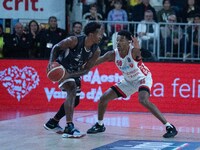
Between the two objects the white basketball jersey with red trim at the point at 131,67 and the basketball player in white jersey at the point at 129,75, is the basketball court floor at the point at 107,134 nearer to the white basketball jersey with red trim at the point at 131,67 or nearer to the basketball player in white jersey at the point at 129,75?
the basketball player in white jersey at the point at 129,75

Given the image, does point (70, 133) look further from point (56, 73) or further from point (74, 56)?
point (74, 56)

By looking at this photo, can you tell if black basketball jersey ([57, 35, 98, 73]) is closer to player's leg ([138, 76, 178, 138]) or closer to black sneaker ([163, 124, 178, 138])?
player's leg ([138, 76, 178, 138])

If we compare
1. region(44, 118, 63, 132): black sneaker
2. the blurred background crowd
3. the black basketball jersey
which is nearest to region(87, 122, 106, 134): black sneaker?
region(44, 118, 63, 132): black sneaker

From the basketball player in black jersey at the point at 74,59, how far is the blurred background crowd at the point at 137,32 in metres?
5.06

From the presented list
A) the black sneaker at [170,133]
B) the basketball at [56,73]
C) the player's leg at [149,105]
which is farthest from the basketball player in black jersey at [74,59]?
the black sneaker at [170,133]

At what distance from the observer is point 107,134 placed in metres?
11.5

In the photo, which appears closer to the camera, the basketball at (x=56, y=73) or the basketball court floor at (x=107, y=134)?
the basketball court floor at (x=107, y=134)

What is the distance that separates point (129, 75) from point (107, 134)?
3.81 ft

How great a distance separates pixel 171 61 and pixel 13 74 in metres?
4.11

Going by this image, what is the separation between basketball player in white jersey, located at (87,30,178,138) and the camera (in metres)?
11.4

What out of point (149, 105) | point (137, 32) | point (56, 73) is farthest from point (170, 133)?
point (137, 32)

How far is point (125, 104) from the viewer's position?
16188 millimetres

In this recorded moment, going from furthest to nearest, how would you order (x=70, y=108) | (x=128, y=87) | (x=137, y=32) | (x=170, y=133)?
(x=137, y=32) → (x=128, y=87) → (x=170, y=133) → (x=70, y=108)

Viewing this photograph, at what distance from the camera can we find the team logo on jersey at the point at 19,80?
1648 cm
